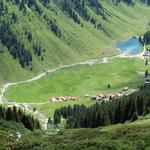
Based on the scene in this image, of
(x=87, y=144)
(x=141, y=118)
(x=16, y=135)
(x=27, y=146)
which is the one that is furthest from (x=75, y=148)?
(x=141, y=118)

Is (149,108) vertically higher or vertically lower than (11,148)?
higher

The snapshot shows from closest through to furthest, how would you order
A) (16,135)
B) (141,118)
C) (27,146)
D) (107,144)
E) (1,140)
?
(107,144) → (27,146) → (1,140) → (16,135) → (141,118)

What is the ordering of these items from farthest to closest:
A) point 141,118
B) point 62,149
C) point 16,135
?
point 141,118 < point 16,135 < point 62,149

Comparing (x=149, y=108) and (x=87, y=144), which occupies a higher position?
(x=149, y=108)

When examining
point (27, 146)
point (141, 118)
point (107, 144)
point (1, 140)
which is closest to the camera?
point (107, 144)

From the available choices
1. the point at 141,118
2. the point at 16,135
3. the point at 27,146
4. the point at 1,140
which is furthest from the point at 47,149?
the point at 141,118

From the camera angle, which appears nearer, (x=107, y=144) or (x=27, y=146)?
(x=107, y=144)

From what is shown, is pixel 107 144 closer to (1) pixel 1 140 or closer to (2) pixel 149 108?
(1) pixel 1 140

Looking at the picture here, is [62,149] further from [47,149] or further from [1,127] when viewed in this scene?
[1,127]

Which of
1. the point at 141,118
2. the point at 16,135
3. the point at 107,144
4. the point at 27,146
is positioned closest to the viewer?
the point at 107,144
